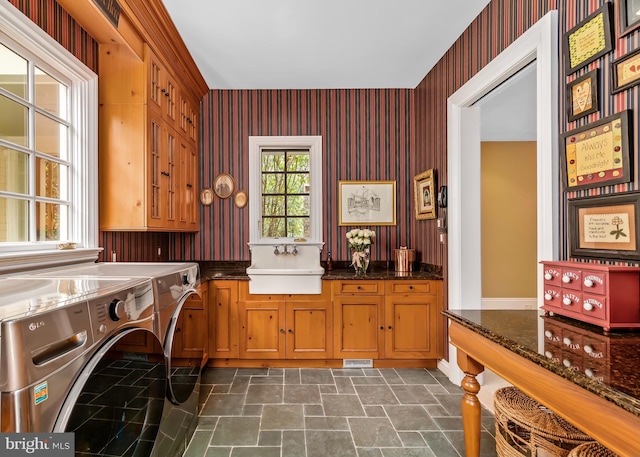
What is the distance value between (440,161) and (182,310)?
2477 mm

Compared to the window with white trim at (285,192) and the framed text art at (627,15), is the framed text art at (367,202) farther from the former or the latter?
the framed text art at (627,15)

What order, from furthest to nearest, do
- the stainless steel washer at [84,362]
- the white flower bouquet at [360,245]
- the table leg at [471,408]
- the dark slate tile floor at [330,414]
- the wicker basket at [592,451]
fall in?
1. the white flower bouquet at [360,245]
2. the dark slate tile floor at [330,414]
3. the table leg at [471,408]
4. the wicker basket at [592,451]
5. the stainless steel washer at [84,362]

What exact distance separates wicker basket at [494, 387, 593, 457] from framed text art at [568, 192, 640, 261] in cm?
73

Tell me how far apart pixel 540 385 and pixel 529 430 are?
548 mm

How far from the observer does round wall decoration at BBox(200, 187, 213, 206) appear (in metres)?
3.60

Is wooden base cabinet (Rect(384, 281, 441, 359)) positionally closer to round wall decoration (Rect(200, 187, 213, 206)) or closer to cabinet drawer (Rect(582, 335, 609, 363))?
cabinet drawer (Rect(582, 335, 609, 363))

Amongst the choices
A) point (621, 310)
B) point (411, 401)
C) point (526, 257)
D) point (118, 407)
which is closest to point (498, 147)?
point (526, 257)

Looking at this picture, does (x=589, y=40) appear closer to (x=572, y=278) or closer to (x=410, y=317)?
(x=572, y=278)

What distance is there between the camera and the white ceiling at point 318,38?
7.57ft

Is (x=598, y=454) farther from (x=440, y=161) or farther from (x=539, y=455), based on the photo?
(x=440, y=161)

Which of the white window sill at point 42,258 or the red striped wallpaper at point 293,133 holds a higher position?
the red striped wallpaper at point 293,133

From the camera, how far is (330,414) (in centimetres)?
227

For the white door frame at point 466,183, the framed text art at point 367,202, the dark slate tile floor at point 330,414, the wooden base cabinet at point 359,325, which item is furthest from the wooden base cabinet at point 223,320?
the white door frame at point 466,183

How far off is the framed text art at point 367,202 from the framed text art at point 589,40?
2118 millimetres
